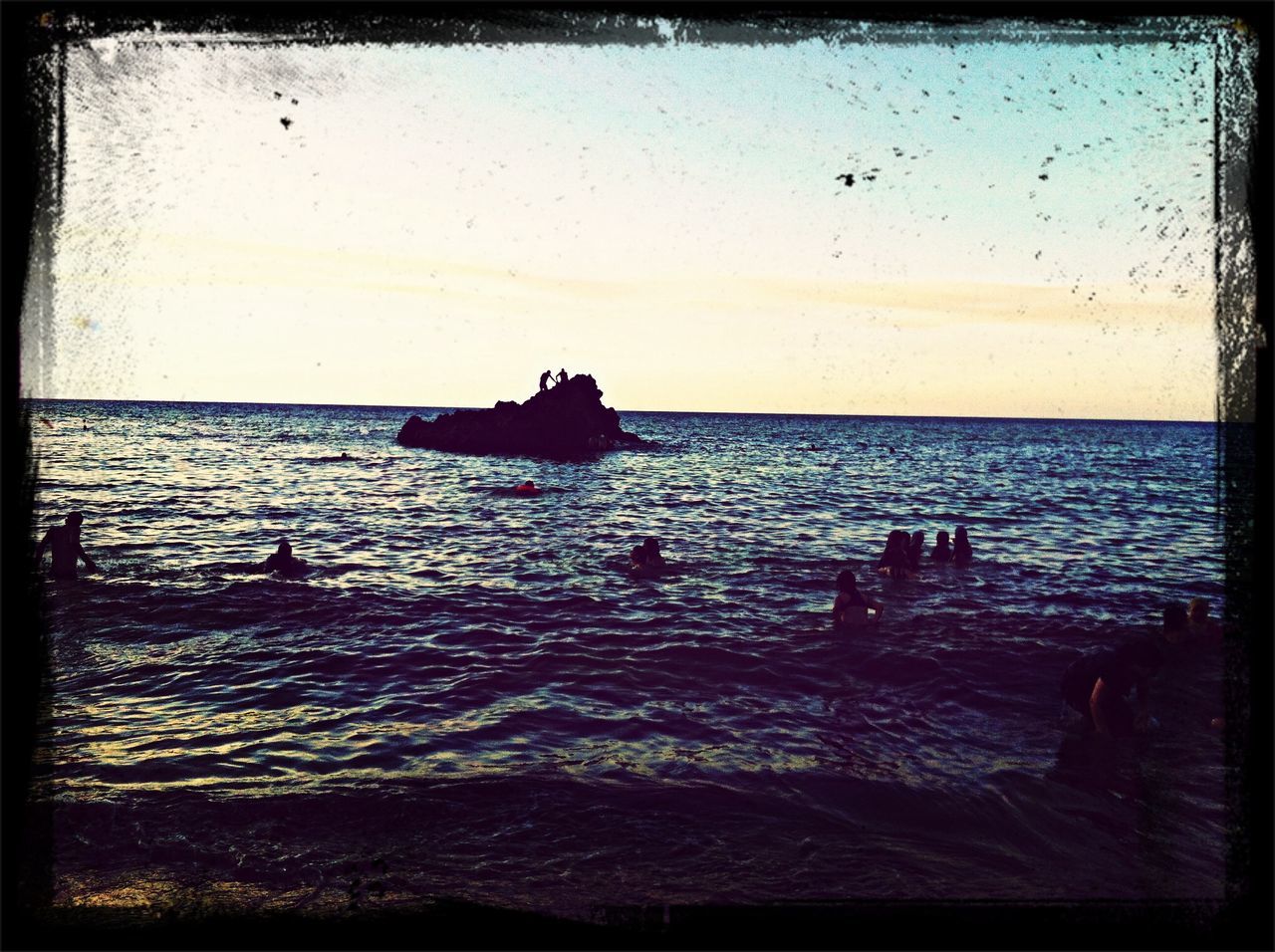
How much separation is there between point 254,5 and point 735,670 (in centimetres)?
1020

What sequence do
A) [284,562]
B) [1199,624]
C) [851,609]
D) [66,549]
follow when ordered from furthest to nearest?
[284,562]
[66,549]
[851,609]
[1199,624]

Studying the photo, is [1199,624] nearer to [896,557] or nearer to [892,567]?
[896,557]

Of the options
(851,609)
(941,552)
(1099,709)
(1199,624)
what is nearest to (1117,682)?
(1099,709)

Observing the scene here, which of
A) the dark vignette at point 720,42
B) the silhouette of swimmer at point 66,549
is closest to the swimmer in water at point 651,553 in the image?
the silhouette of swimmer at point 66,549

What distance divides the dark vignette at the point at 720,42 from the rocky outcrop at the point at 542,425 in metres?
57.9

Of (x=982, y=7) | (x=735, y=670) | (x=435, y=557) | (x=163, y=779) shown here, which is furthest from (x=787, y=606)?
(x=982, y=7)

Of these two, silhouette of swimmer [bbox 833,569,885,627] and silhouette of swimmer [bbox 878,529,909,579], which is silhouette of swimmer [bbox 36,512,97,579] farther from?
silhouette of swimmer [bbox 878,529,909,579]

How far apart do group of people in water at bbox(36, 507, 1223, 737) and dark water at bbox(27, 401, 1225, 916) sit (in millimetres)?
422

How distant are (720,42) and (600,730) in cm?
765

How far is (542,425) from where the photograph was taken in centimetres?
6212

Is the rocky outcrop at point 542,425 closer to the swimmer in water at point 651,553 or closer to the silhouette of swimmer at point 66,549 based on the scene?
the swimmer in water at point 651,553

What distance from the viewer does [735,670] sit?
1162 centimetres

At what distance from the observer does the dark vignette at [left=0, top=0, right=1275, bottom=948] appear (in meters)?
3.49

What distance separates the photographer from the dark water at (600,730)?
620 centimetres
